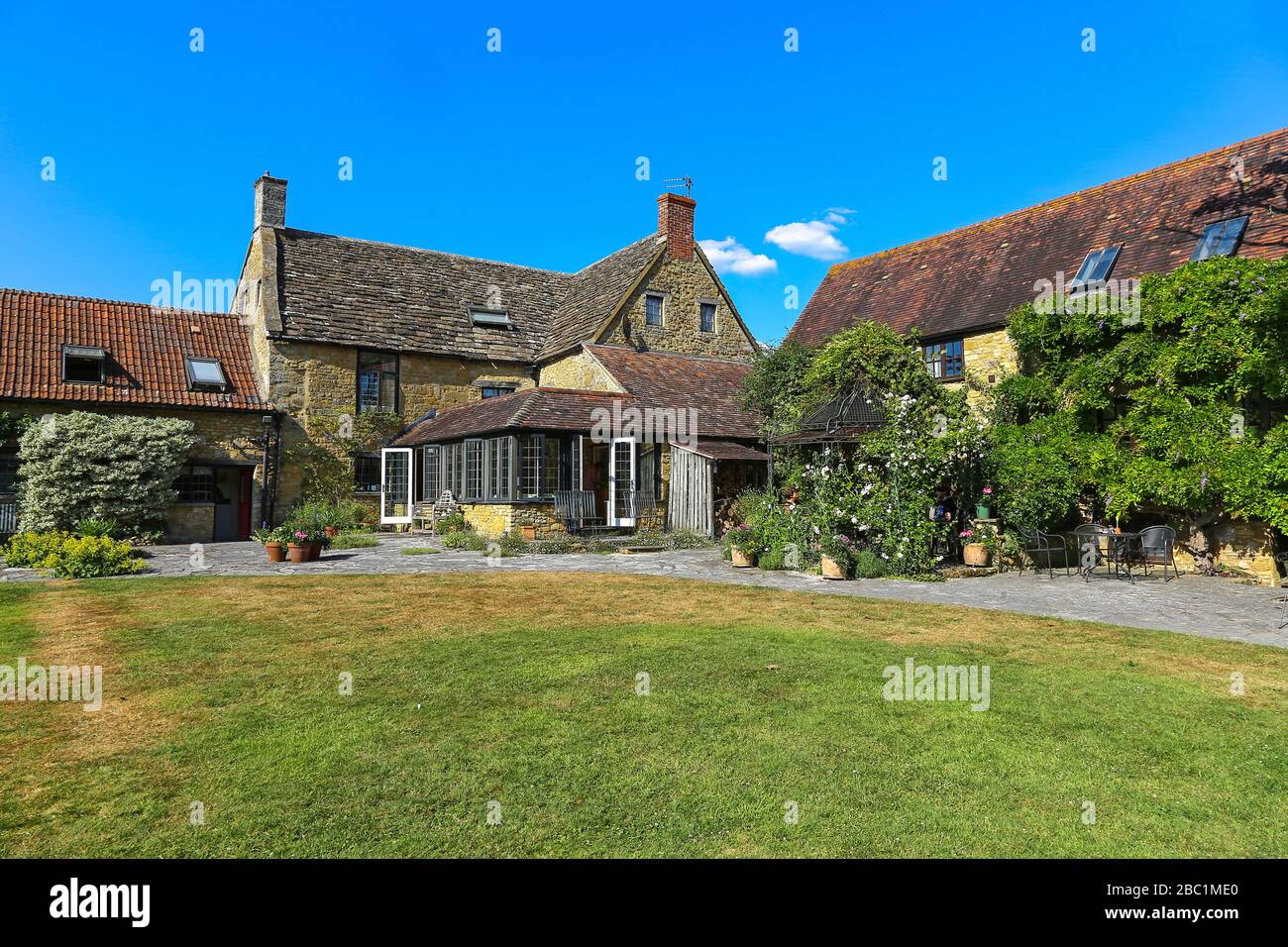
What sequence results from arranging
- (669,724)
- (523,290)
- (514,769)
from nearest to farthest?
(514,769) < (669,724) < (523,290)

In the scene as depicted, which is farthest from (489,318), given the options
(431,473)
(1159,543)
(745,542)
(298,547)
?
(1159,543)

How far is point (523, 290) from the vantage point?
31.8m

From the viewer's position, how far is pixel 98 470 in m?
19.1

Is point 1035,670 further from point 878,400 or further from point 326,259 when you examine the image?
point 326,259

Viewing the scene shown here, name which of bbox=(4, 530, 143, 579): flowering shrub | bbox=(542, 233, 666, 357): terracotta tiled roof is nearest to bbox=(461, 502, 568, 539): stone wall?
bbox=(4, 530, 143, 579): flowering shrub

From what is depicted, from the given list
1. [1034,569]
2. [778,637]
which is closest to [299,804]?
[778,637]

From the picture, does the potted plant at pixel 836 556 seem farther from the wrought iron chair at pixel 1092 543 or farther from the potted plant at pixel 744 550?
the wrought iron chair at pixel 1092 543

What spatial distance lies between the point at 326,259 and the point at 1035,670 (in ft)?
92.3

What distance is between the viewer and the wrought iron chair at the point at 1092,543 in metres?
Answer: 14.2

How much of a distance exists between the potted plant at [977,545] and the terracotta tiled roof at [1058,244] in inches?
241

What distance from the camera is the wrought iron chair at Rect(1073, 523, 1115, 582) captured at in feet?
46.7

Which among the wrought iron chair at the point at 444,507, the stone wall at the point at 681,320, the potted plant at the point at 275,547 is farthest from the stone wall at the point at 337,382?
the potted plant at the point at 275,547

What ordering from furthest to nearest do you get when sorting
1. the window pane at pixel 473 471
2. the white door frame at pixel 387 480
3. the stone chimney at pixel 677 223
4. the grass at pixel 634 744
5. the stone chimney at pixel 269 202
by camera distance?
1. the stone chimney at pixel 677 223
2. the stone chimney at pixel 269 202
3. the white door frame at pixel 387 480
4. the window pane at pixel 473 471
5. the grass at pixel 634 744
